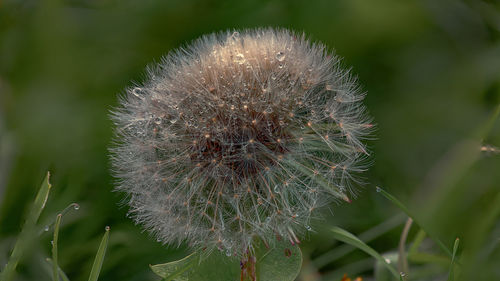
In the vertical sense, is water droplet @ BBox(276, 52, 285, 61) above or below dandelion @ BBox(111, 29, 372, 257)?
above

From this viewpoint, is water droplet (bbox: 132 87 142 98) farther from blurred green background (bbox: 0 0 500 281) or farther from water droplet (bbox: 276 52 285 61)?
blurred green background (bbox: 0 0 500 281)

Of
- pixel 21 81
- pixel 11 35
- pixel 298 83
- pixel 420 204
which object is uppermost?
pixel 11 35

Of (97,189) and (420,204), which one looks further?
(97,189)

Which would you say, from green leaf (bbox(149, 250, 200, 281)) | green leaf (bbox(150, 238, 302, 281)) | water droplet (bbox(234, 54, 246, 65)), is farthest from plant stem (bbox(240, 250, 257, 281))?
water droplet (bbox(234, 54, 246, 65))

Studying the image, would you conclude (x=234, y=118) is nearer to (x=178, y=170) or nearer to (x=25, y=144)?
(x=178, y=170)

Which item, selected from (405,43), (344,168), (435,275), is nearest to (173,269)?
(344,168)

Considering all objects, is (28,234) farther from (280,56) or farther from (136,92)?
(280,56)
